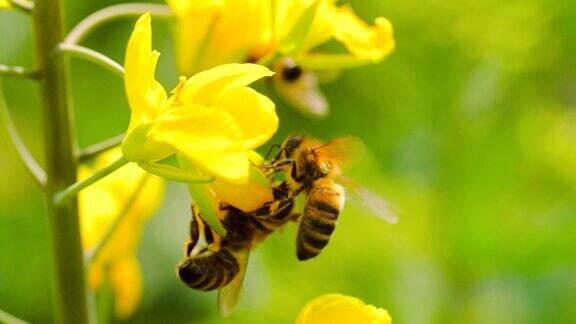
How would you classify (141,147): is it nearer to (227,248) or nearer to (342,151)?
(227,248)

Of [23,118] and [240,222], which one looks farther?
[23,118]

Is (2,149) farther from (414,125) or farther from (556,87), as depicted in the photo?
(556,87)

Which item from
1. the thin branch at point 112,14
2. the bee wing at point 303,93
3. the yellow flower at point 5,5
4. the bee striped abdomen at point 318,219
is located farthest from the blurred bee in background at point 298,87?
the yellow flower at point 5,5

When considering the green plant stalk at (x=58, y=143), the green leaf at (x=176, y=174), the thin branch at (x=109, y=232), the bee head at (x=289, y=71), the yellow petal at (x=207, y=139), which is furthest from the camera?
the bee head at (x=289, y=71)

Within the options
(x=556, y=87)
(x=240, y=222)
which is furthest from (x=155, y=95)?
(x=556, y=87)

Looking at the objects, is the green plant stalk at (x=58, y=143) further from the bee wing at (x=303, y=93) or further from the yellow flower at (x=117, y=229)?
the bee wing at (x=303, y=93)
